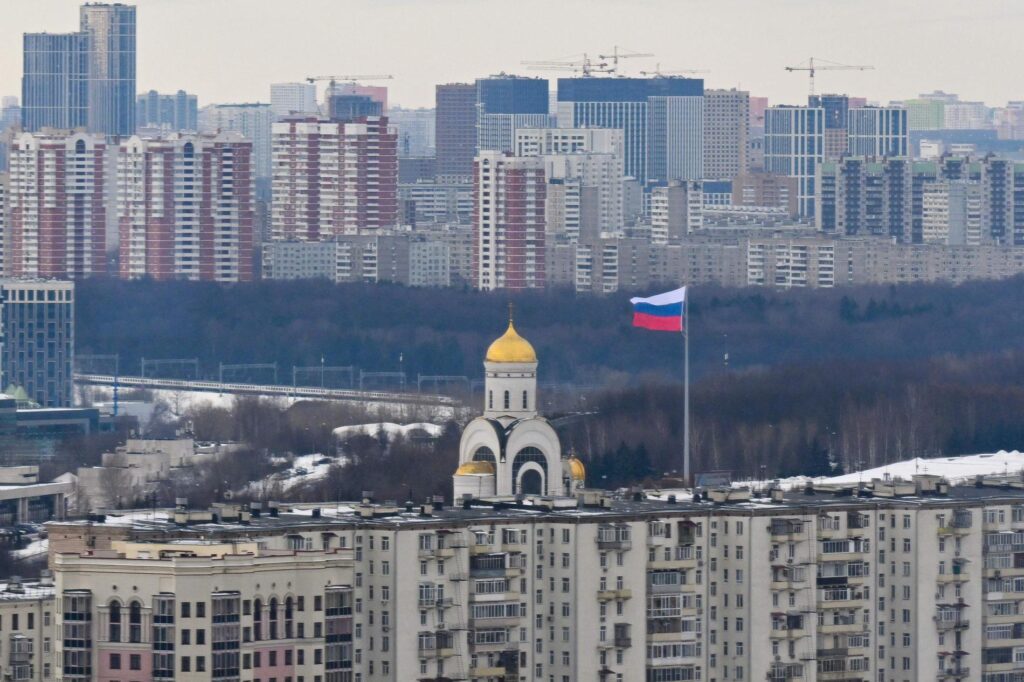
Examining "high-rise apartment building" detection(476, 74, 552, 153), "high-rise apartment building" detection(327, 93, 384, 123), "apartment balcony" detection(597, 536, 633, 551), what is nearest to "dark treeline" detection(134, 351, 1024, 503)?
"apartment balcony" detection(597, 536, 633, 551)

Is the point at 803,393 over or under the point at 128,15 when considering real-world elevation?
under

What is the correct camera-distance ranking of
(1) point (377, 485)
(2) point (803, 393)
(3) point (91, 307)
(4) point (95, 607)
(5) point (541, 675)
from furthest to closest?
(3) point (91, 307) → (2) point (803, 393) → (1) point (377, 485) → (5) point (541, 675) → (4) point (95, 607)

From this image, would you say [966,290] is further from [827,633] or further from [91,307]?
[827,633]

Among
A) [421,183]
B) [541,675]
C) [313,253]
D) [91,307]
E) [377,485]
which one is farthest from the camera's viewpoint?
[421,183]

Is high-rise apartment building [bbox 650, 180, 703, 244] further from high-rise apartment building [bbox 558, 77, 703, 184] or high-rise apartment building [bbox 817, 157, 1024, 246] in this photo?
high-rise apartment building [bbox 558, 77, 703, 184]

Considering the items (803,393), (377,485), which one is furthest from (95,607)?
(803,393)

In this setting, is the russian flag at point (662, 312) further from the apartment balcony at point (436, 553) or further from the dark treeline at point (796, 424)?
the apartment balcony at point (436, 553)
